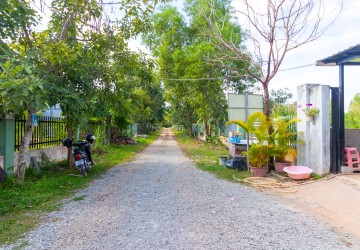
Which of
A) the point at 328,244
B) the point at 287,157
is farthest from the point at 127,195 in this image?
the point at 287,157

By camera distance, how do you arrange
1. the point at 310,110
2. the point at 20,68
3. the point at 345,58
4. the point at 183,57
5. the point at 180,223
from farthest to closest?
1. the point at 183,57
2. the point at 310,110
3. the point at 345,58
4. the point at 20,68
5. the point at 180,223

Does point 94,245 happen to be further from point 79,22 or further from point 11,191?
point 79,22

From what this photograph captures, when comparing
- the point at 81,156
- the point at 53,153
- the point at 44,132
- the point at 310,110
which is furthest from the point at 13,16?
the point at 310,110

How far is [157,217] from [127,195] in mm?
1605

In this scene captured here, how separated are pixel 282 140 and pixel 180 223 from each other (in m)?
4.74

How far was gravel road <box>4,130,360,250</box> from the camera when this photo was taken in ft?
10.8

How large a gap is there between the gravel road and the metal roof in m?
4.15

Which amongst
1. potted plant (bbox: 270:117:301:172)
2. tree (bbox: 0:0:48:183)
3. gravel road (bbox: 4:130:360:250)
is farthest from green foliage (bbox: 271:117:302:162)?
tree (bbox: 0:0:48:183)

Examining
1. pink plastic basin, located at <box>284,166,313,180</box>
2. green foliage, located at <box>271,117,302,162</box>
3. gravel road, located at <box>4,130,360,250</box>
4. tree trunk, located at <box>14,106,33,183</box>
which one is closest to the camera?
gravel road, located at <box>4,130,360,250</box>

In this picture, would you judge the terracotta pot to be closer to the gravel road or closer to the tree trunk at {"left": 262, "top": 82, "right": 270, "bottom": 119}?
the tree trunk at {"left": 262, "top": 82, "right": 270, "bottom": 119}

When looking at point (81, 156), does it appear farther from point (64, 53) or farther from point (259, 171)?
point (259, 171)

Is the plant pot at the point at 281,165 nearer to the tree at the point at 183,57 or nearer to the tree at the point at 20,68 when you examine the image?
the tree at the point at 20,68

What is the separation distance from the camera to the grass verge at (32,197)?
3812mm

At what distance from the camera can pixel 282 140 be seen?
24.8ft
